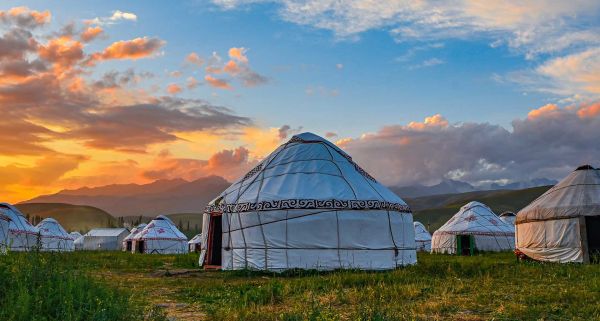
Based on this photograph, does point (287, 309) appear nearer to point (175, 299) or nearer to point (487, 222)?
point (175, 299)

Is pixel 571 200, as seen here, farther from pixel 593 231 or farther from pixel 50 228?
pixel 50 228

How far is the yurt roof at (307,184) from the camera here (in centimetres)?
1538

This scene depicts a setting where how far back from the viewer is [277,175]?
664 inches

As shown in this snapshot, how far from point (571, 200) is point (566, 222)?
0.86 meters

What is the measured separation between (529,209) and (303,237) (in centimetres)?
959

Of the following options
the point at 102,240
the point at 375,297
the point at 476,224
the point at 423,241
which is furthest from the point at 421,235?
the point at 375,297

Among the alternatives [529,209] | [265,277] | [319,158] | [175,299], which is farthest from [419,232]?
[175,299]

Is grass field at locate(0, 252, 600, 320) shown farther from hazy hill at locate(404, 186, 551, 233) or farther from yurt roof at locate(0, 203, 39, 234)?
hazy hill at locate(404, 186, 551, 233)

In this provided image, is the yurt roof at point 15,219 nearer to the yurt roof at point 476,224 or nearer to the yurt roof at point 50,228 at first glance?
the yurt roof at point 50,228

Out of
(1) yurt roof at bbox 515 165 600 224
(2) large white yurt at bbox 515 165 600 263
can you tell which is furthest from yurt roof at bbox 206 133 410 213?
(2) large white yurt at bbox 515 165 600 263

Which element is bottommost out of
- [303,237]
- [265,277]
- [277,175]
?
[265,277]

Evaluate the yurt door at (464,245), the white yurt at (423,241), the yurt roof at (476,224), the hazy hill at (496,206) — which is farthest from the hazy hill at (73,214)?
the yurt door at (464,245)

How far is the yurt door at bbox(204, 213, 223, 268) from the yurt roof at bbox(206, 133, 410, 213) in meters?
0.63

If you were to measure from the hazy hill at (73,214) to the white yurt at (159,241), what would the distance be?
352 feet
